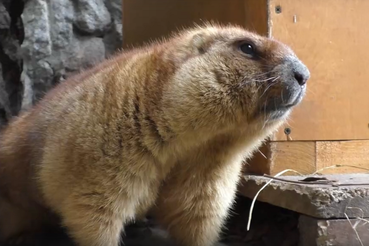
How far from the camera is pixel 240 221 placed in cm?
389

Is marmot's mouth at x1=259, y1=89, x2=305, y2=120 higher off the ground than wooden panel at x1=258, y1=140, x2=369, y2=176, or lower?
higher

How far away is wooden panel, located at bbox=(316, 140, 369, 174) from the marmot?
75cm

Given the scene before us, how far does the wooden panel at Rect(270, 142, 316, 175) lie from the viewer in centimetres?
346

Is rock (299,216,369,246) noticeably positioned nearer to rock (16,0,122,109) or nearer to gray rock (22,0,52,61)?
rock (16,0,122,109)

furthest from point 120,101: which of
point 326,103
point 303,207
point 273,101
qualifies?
point 326,103

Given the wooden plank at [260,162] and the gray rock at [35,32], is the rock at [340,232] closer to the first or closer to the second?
the wooden plank at [260,162]

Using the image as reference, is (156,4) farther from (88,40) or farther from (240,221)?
(240,221)

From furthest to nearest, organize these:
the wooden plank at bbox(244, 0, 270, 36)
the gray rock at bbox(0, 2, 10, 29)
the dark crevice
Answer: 1. the dark crevice
2. the gray rock at bbox(0, 2, 10, 29)
3. the wooden plank at bbox(244, 0, 270, 36)

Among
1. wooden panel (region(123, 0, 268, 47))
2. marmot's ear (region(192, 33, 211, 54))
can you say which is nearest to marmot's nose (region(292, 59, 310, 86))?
marmot's ear (region(192, 33, 211, 54))

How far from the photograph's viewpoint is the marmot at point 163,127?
2.61 meters

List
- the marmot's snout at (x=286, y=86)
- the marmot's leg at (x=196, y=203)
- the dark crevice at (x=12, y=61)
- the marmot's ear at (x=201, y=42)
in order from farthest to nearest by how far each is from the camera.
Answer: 1. the dark crevice at (x=12, y=61)
2. the marmot's leg at (x=196, y=203)
3. the marmot's ear at (x=201, y=42)
4. the marmot's snout at (x=286, y=86)

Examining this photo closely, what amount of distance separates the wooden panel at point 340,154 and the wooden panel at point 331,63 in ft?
0.14

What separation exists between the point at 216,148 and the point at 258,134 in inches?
8.6

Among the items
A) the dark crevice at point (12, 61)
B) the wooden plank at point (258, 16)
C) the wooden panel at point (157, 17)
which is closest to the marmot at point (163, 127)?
the wooden plank at point (258, 16)
